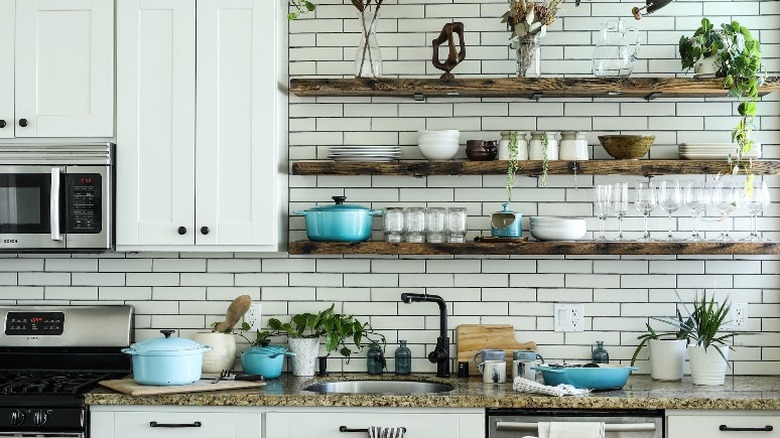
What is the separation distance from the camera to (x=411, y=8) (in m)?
4.89

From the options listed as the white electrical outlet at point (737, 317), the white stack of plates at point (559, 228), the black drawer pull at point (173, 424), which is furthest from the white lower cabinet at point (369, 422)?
the white electrical outlet at point (737, 317)

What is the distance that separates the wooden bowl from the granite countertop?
1051 millimetres

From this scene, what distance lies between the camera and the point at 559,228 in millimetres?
4586

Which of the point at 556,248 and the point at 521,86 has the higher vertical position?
the point at 521,86

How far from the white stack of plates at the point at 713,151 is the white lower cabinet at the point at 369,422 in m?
1.56

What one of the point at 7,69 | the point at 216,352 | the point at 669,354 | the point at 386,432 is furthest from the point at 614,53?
the point at 7,69

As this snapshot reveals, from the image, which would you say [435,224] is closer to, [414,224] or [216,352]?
[414,224]

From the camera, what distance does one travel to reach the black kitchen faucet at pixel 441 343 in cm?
465

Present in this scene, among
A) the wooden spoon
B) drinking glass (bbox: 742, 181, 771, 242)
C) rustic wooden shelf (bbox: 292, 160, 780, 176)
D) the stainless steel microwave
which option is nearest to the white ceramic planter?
the wooden spoon

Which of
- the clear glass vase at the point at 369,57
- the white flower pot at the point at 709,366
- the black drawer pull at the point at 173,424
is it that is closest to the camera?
the black drawer pull at the point at 173,424

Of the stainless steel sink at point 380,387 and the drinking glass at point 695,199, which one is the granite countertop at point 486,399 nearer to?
the stainless steel sink at point 380,387

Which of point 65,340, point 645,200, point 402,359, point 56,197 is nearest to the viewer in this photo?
point 56,197

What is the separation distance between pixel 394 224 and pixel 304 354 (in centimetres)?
74

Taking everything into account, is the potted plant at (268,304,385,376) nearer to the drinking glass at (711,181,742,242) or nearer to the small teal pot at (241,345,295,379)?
the small teal pot at (241,345,295,379)
